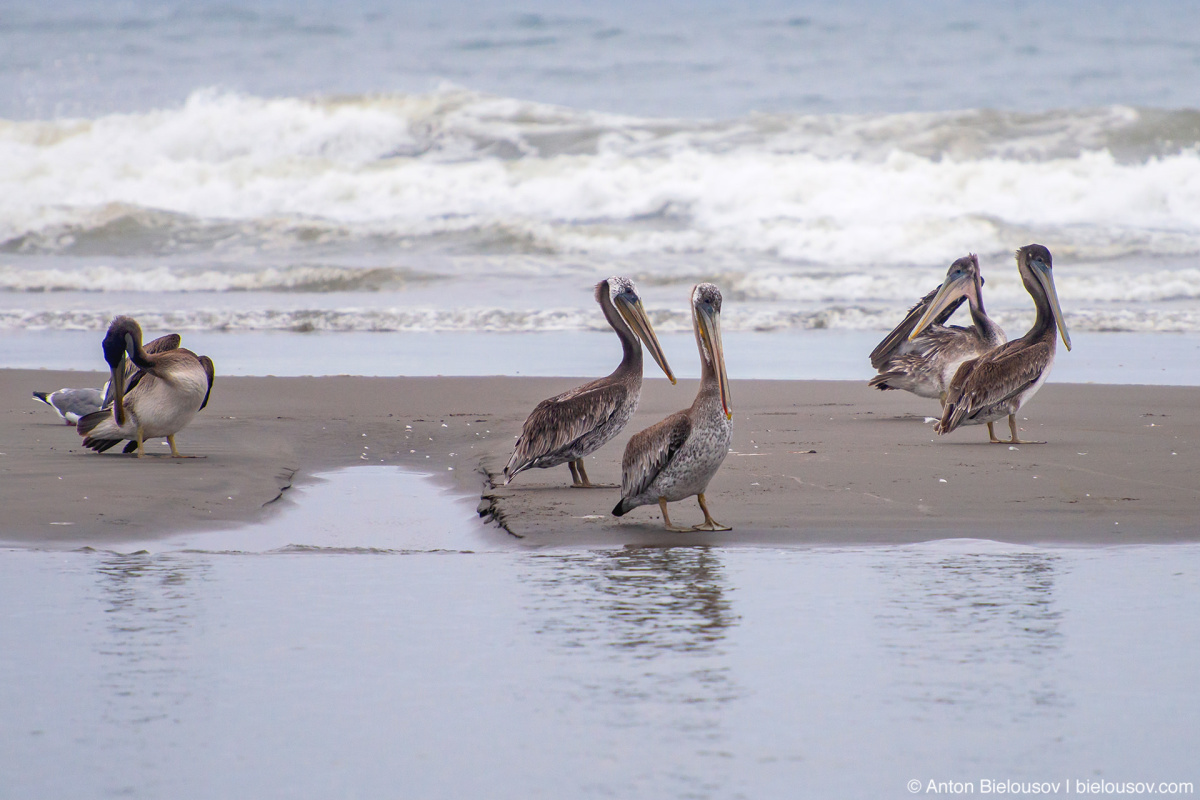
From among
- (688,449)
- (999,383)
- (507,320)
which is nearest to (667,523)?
(688,449)

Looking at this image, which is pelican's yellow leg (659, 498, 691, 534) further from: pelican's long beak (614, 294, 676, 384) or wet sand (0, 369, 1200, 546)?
pelican's long beak (614, 294, 676, 384)

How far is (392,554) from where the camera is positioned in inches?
207

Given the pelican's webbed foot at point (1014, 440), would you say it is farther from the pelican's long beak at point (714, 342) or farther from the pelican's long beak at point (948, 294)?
the pelican's long beak at point (714, 342)

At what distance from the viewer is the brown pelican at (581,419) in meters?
6.74

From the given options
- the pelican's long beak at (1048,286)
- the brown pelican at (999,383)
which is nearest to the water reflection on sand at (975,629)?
the brown pelican at (999,383)

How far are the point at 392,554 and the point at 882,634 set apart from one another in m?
2.10

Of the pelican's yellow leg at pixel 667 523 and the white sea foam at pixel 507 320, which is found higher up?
the white sea foam at pixel 507 320

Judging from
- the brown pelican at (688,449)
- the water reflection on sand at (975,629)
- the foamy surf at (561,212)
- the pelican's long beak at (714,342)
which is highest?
the foamy surf at (561,212)

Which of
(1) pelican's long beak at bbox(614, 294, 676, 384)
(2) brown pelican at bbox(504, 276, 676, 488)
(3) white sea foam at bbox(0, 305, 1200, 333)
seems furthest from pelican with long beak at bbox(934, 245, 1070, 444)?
(3) white sea foam at bbox(0, 305, 1200, 333)

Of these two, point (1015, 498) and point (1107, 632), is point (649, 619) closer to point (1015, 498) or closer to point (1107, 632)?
point (1107, 632)

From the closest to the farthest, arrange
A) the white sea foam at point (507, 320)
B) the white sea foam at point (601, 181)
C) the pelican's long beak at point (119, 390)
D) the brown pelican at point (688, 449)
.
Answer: the brown pelican at point (688, 449) < the pelican's long beak at point (119, 390) < the white sea foam at point (507, 320) < the white sea foam at point (601, 181)

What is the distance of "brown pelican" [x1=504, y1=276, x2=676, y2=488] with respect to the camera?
674cm

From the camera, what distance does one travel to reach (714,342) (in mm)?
5672

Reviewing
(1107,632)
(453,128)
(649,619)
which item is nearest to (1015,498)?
(1107,632)
